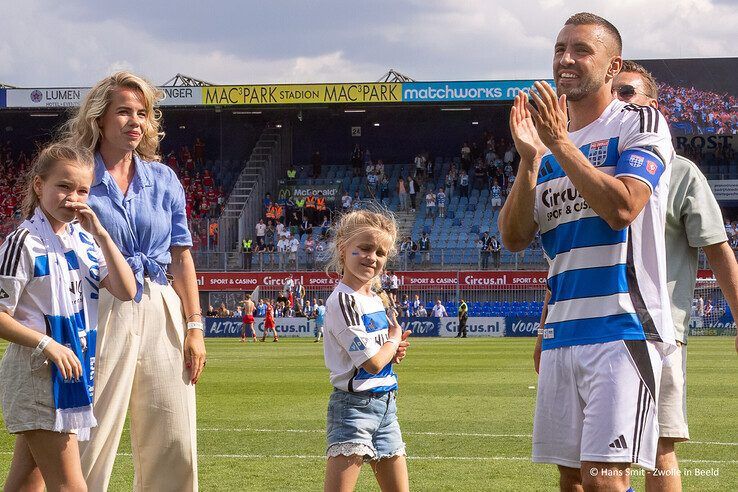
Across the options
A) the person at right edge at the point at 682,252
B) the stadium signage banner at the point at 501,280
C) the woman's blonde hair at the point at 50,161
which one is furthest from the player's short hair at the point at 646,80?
the stadium signage banner at the point at 501,280

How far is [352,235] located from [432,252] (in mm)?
36590

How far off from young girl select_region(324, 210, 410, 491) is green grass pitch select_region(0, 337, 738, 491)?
8.41ft

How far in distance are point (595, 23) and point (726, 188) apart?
1713 inches

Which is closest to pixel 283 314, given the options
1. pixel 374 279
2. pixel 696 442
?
pixel 696 442

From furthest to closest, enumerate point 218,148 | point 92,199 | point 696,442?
point 218,148, point 696,442, point 92,199

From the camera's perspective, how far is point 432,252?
41.8m

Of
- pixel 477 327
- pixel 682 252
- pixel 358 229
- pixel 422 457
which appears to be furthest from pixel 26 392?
pixel 477 327

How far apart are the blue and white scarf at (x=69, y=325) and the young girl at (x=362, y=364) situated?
3.69ft

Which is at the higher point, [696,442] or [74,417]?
[74,417]

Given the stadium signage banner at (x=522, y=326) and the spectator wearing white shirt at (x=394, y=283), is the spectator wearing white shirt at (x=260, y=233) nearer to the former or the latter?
the spectator wearing white shirt at (x=394, y=283)

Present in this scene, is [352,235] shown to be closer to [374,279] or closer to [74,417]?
[374,279]

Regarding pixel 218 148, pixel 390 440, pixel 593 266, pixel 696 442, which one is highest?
pixel 218 148

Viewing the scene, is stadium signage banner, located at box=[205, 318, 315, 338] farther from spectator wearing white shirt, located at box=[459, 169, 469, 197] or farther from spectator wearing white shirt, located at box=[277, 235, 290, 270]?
spectator wearing white shirt, located at box=[459, 169, 469, 197]

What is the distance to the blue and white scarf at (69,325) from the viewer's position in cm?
459
